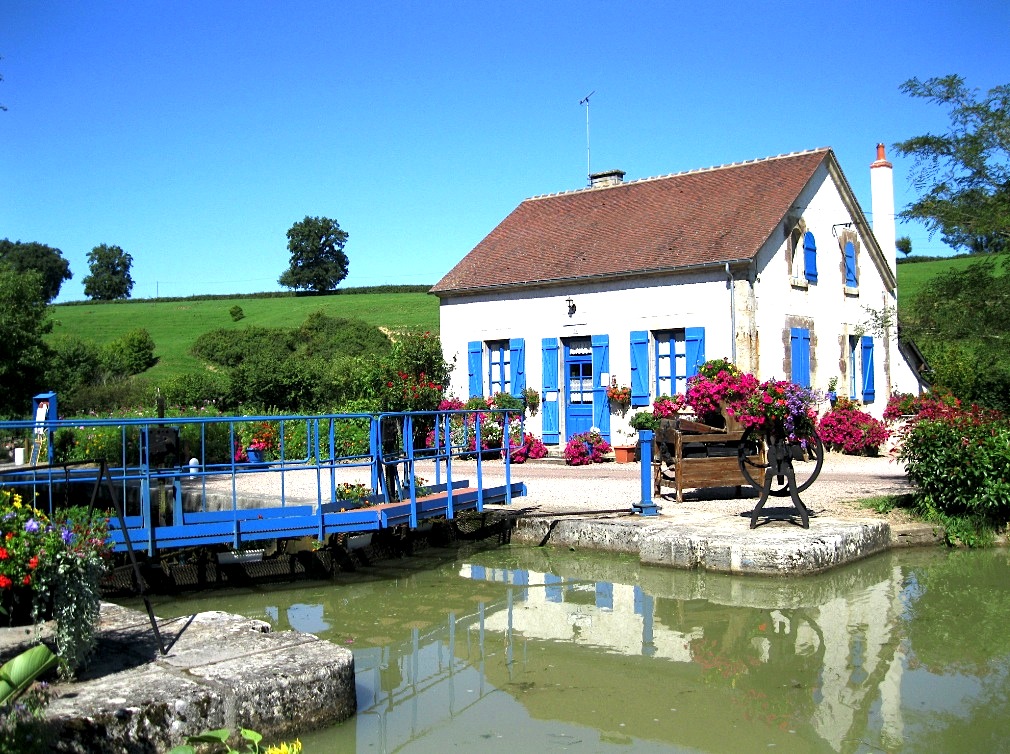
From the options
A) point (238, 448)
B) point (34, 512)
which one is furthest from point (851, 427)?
point (34, 512)

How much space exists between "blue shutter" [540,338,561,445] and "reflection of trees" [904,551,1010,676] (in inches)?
418

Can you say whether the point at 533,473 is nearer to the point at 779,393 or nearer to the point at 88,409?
the point at 779,393

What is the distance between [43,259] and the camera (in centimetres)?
A: 7681

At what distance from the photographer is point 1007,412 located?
39.1 feet

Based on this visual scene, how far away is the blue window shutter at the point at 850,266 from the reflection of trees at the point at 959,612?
39.6 ft

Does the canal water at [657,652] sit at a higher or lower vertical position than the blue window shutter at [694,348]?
lower

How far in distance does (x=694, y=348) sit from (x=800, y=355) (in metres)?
2.45

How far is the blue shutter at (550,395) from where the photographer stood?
1992cm

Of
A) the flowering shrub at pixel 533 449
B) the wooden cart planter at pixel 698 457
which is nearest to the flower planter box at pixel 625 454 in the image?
the flowering shrub at pixel 533 449

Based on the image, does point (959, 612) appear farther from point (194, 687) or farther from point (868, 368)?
point (868, 368)

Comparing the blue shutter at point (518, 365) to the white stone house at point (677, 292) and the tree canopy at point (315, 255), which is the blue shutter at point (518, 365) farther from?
the tree canopy at point (315, 255)

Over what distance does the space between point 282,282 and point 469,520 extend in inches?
2521

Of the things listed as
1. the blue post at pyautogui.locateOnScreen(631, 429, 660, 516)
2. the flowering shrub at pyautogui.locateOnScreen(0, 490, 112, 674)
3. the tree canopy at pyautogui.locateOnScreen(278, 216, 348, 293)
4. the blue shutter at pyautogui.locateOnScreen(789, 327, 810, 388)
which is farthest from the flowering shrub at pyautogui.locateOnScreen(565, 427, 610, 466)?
the tree canopy at pyautogui.locateOnScreen(278, 216, 348, 293)

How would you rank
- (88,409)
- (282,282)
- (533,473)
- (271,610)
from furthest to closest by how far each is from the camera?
(282,282) → (88,409) → (533,473) → (271,610)
